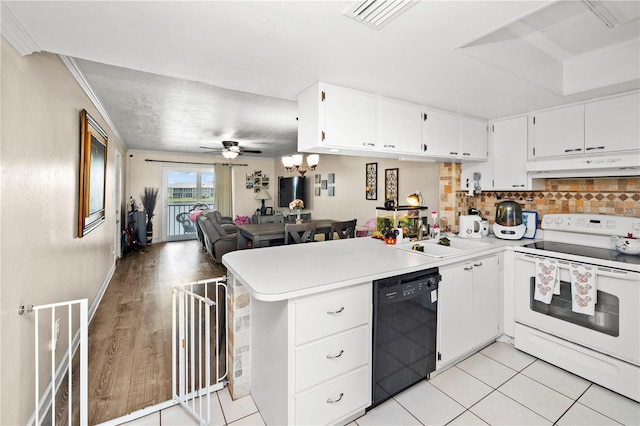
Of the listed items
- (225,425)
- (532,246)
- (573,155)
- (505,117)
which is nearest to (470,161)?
(505,117)

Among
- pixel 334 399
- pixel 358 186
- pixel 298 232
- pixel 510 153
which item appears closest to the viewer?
pixel 334 399

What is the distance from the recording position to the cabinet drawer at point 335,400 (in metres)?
1.50

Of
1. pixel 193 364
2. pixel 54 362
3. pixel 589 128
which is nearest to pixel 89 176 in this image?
pixel 54 362

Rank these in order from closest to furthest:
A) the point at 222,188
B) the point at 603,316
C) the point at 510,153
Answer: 1. the point at 603,316
2. the point at 510,153
3. the point at 222,188

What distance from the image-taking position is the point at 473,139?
9.65ft

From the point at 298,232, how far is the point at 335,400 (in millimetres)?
2083

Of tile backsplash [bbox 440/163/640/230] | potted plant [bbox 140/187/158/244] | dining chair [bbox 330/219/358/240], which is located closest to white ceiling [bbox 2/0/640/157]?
tile backsplash [bbox 440/163/640/230]

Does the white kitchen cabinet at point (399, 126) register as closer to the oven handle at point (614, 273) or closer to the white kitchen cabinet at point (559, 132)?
the white kitchen cabinet at point (559, 132)

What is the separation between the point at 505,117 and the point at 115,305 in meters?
4.71

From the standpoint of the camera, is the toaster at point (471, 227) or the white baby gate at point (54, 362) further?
the toaster at point (471, 227)

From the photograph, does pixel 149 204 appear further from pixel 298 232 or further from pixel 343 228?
pixel 343 228

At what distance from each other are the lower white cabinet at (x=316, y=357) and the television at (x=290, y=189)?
5.44m

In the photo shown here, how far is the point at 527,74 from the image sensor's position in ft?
6.57

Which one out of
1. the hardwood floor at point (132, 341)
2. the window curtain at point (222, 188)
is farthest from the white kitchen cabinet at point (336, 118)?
the window curtain at point (222, 188)
